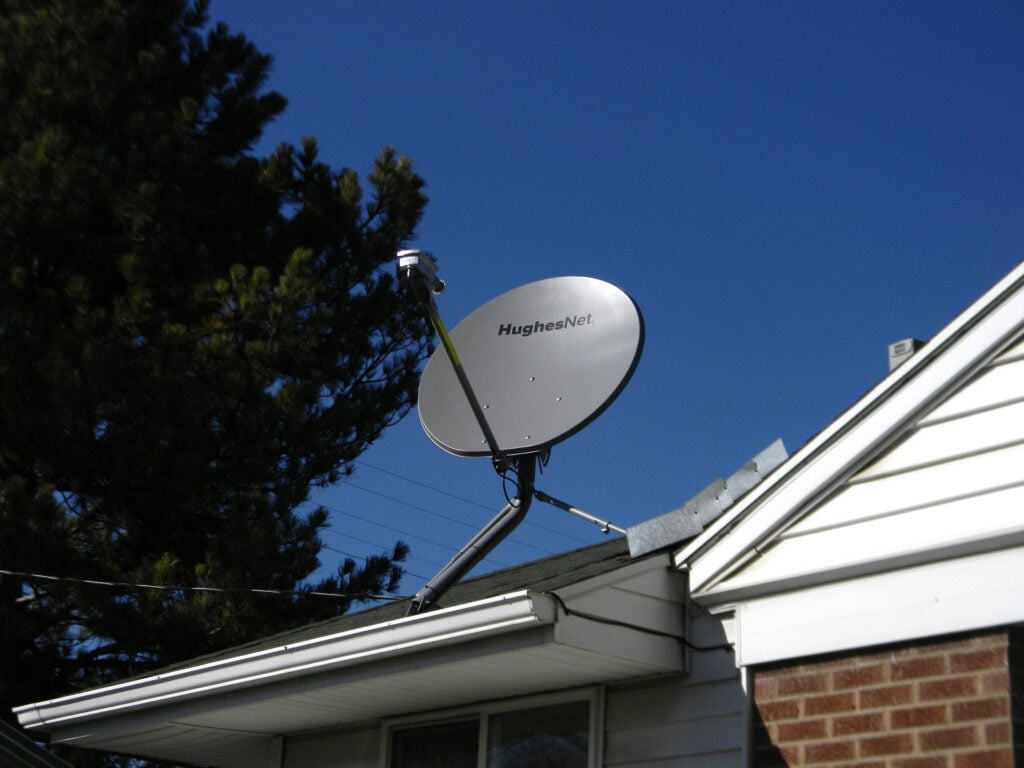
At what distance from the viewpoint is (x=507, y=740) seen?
614cm

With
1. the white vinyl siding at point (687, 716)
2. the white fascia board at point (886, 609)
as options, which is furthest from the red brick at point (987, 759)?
the white vinyl siding at point (687, 716)

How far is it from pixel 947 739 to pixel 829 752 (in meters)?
0.46

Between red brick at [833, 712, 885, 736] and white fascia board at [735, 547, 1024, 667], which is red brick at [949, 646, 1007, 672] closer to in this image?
white fascia board at [735, 547, 1024, 667]

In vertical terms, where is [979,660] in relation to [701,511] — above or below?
below

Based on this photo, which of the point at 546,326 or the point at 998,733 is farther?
the point at 546,326

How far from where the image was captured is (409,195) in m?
18.3

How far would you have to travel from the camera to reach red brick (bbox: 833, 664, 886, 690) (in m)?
4.79

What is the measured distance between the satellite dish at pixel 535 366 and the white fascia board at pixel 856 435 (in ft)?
2.91

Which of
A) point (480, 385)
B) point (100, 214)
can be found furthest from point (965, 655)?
point (100, 214)

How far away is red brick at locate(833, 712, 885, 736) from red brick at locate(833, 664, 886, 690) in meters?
0.10

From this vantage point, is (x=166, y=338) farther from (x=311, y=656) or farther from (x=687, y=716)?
(x=687, y=716)

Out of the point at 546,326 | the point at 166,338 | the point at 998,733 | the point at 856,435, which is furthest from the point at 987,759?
the point at 166,338

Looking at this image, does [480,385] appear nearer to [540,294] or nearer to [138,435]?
[540,294]

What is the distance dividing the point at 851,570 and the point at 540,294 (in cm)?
237
